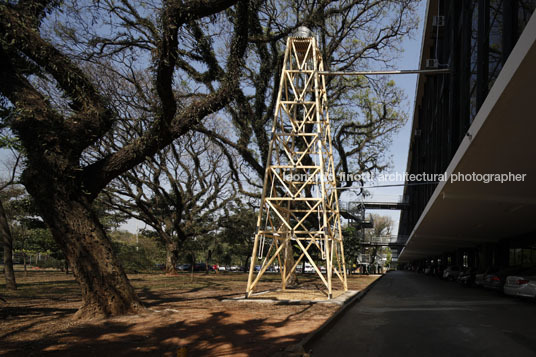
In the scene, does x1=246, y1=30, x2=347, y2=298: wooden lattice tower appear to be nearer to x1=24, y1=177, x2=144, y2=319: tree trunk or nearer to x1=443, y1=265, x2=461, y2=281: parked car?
x1=24, y1=177, x2=144, y2=319: tree trunk

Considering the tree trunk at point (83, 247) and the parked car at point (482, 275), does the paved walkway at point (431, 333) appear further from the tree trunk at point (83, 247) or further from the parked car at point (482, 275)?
the parked car at point (482, 275)

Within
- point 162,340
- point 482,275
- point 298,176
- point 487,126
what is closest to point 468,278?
point 482,275

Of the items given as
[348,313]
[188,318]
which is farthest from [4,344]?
[348,313]

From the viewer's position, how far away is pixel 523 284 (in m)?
14.7

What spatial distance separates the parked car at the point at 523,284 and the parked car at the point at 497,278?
3224 millimetres

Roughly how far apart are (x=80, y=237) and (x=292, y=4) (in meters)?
14.2

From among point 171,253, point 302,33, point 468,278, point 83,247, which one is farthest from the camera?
point 171,253

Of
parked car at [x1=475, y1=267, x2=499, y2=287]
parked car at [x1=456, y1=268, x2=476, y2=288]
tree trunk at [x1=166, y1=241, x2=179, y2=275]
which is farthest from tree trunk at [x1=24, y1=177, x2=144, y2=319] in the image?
tree trunk at [x1=166, y1=241, x2=179, y2=275]

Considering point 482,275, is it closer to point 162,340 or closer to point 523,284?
point 523,284

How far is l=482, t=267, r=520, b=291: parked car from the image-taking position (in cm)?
1925

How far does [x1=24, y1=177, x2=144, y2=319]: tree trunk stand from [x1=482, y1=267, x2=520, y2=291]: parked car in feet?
57.4

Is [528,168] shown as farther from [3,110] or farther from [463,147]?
[3,110]

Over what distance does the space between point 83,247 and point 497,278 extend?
748 inches

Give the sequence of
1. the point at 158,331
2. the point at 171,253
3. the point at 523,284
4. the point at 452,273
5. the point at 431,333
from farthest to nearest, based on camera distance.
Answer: the point at 452,273, the point at 171,253, the point at 523,284, the point at 431,333, the point at 158,331
